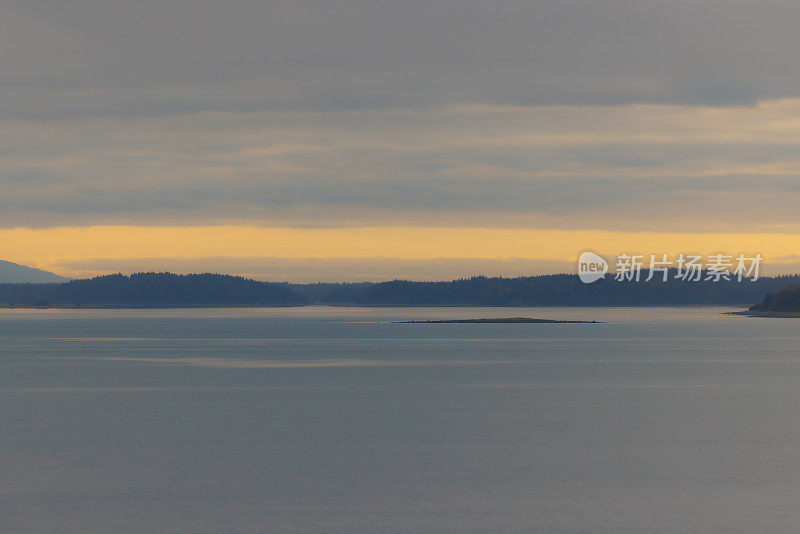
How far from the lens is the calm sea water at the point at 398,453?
24.0 metres

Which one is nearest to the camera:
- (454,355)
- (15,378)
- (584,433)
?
(584,433)

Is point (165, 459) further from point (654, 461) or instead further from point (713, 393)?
point (713, 393)

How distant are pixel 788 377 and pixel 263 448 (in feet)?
146

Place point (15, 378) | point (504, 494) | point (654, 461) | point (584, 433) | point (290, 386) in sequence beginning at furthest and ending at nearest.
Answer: point (15, 378)
point (290, 386)
point (584, 433)
point (654, 461)
point (504, 494)

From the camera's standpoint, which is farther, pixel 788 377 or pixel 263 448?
pixel 788 377

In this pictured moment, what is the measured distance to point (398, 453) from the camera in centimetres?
3369

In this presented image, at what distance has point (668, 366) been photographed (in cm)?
8350

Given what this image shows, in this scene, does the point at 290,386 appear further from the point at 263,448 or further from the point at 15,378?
the point at 263,448

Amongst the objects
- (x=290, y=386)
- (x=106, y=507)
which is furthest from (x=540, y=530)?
(x=290, y=386)

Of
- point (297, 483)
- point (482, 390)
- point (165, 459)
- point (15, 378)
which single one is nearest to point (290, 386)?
point (482, 390)

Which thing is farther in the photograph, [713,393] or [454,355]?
[454,355]

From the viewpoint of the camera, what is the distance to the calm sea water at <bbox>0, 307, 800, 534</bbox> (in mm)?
24016

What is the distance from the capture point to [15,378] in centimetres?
6825

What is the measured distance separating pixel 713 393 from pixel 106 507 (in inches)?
1520
